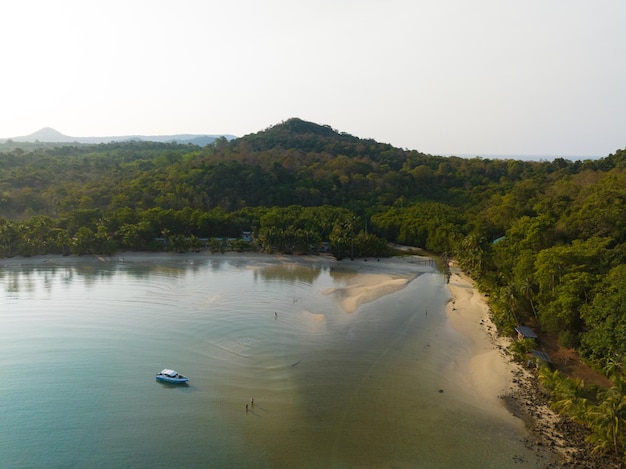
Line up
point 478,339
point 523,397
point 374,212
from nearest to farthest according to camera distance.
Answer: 1. point 523,397
2. point 478,339
3. point 374,212

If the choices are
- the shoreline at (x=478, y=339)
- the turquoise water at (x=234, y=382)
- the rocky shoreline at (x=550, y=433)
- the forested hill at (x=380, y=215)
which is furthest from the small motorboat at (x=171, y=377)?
the forested hill at (x=380, y=215)

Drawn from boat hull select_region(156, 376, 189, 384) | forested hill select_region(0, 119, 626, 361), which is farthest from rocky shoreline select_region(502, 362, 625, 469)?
boat hull select_region(156, 376, 189, 384)

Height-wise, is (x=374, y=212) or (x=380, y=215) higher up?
(x=374, y=212)

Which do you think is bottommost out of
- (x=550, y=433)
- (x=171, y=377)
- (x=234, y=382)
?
(x=550, y=433)

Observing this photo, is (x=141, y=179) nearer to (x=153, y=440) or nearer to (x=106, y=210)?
(x=106, y=210)

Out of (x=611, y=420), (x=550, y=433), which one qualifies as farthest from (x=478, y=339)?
(x=611, y=420)

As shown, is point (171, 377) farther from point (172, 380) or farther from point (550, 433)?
point (550, 433)

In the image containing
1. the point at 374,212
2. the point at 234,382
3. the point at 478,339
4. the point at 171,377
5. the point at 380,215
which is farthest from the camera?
the point at 374,212

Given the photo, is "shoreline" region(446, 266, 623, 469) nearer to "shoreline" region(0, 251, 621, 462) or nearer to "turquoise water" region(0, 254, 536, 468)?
"shoreline" region(0, 251, 621, 462)

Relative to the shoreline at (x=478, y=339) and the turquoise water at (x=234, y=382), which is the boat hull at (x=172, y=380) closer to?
the turquoise water at (x=234, y=382)
